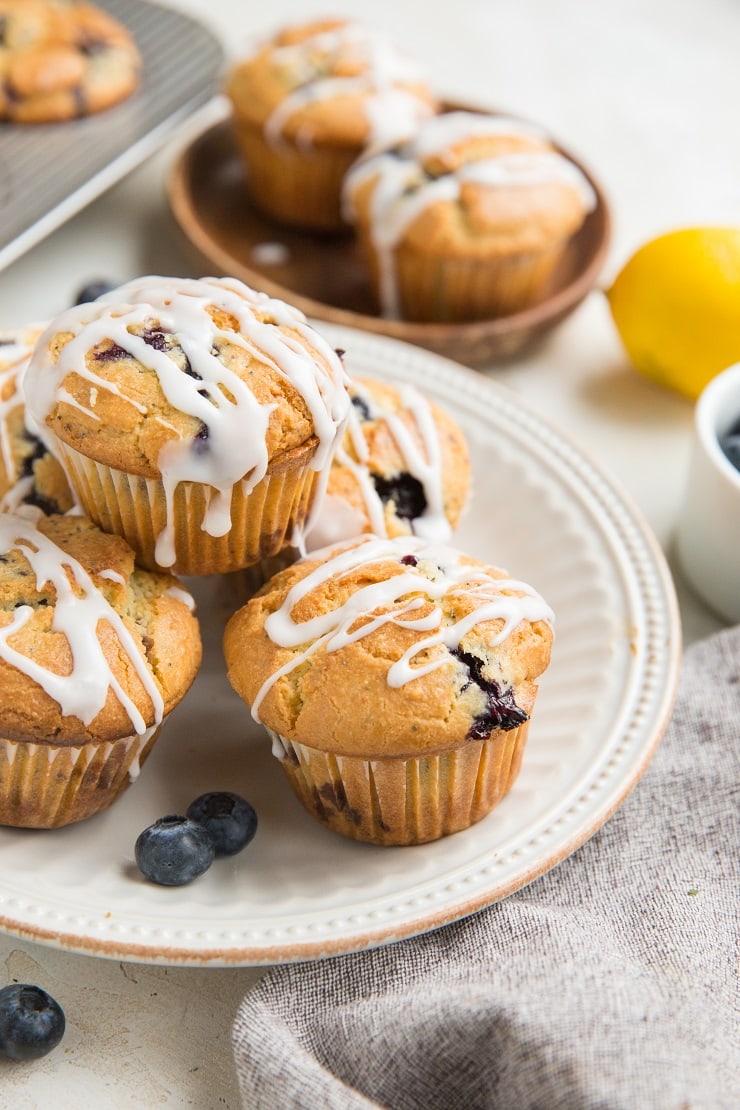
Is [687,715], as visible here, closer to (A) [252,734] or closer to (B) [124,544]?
(A) [252,734]

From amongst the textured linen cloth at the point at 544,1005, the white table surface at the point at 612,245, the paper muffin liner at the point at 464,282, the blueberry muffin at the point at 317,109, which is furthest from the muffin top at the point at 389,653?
the blueberry muffin at the point at 317,109

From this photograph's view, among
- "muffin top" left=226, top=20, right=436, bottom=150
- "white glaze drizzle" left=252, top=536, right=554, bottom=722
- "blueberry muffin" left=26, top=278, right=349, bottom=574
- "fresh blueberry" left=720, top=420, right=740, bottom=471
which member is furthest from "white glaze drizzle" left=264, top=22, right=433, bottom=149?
"white glaze drizzle" left=252, top=536, right=554, bottom=722

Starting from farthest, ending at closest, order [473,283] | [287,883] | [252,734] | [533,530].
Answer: [473,283], [533,530], [252,734], [287,883]

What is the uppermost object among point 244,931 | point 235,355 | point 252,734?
point 235,355

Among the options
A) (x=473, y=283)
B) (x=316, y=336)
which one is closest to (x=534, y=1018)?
(x=316, y=336)

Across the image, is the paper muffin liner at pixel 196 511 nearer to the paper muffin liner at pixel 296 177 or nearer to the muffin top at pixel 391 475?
the muffin top at pixel 391 475

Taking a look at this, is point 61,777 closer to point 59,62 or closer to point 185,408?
point 185,408
